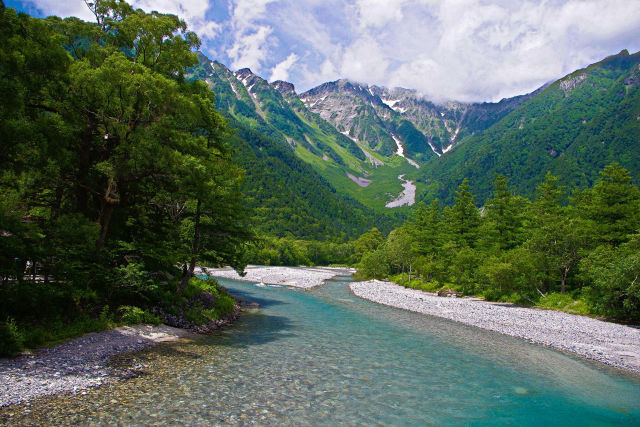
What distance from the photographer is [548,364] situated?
16.7m

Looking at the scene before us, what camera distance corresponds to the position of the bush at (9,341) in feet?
35.8

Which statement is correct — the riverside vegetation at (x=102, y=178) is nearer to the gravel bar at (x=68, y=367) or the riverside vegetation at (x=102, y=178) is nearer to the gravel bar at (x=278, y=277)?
the gravel bar at (x=68, y=367)

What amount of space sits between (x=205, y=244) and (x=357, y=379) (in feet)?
43.9

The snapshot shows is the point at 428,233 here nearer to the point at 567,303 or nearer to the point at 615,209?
the point at 615,209

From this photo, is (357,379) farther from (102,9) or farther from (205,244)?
(102,9)

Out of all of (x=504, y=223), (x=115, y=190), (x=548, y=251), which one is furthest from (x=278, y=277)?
(x=115, y=190)

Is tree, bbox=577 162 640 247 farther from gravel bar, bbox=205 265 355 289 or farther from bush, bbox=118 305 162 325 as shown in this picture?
bush, bbox=118 305 162 325

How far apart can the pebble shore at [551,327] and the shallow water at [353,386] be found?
1.85 metres

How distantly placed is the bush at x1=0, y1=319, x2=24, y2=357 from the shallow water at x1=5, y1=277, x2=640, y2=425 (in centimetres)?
338

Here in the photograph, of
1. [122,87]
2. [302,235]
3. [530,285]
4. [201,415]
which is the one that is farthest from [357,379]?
[302,235]

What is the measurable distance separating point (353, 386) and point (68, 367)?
31.9ft

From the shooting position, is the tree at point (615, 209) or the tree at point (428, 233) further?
the tree at point (428, 233)

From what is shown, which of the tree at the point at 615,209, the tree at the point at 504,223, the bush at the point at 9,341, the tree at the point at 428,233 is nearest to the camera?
the bush at the point at 9,341

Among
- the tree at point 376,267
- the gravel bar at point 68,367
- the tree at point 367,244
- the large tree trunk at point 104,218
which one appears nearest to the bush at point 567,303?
the gravel bar at point 68,367
